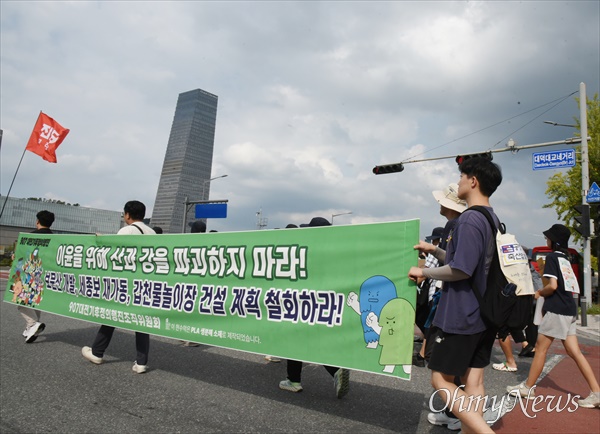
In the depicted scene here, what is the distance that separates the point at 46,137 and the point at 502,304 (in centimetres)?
1291

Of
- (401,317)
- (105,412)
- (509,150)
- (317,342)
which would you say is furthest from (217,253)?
(509,150)

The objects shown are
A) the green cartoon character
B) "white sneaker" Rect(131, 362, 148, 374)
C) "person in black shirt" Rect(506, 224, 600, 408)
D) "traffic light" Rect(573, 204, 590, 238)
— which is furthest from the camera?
"traffic light" Rect(573, 204, 590, 238)

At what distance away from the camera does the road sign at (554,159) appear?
13633 mm

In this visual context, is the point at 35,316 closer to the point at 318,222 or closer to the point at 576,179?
the point at 318,222

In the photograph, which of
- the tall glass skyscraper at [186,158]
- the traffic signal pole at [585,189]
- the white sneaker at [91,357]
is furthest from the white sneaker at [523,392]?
A: the tall glass skyscraper at [186,158]

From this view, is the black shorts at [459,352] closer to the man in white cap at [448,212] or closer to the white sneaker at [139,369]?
the man in white cap at [448,212]

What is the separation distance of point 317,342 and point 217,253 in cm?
144

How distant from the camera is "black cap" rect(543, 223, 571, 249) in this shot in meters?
4.38

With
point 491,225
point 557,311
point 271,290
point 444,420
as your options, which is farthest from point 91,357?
point 557,311

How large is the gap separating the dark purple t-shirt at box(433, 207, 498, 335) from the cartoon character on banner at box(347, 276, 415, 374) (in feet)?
1.80

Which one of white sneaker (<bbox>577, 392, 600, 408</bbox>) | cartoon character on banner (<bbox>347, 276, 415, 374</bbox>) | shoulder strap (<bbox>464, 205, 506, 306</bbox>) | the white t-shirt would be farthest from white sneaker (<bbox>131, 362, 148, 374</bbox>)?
white sneaker (<bbox>577, 392, 600, 408</bbox>)

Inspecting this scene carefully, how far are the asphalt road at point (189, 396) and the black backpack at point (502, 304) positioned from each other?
1.56 m

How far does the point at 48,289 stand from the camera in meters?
5.97

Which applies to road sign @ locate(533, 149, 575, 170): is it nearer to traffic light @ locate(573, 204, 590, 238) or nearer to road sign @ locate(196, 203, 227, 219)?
traffic light @ locate(573, 204, 590, 238)
